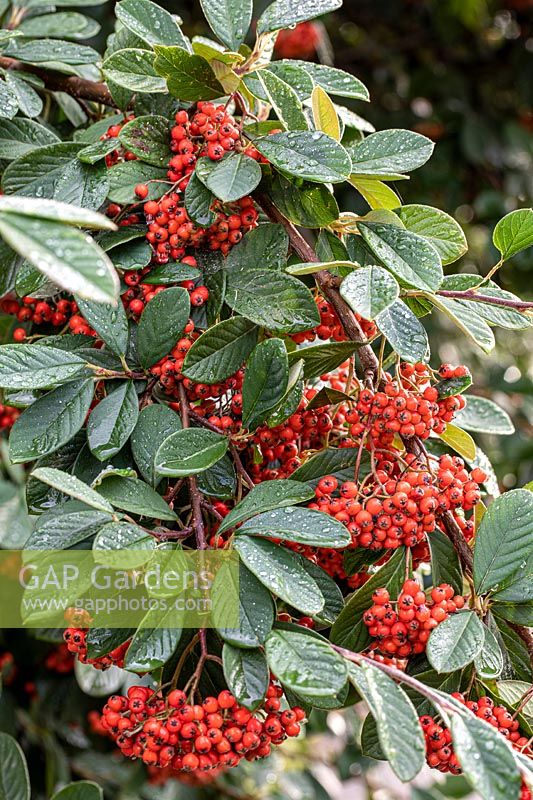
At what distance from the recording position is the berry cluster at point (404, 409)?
28.1 inches

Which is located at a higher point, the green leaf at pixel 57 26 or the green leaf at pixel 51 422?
the green leaf at pixel 57 26

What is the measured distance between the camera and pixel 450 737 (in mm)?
655

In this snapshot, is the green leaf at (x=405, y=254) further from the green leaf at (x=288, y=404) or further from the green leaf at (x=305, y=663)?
the green leaf at (x=305, y=663)

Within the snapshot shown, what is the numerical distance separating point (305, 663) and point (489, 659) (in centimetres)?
18

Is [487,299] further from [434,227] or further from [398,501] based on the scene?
[398,501]

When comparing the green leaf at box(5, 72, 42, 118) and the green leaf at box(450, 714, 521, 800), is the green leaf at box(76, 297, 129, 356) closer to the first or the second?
the green leaf at box(5, 72, 42, 118)

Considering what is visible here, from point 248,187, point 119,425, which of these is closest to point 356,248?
point 248,187

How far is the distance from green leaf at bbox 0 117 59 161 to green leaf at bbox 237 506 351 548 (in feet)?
1.55

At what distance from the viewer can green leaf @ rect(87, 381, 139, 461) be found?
2.38ft

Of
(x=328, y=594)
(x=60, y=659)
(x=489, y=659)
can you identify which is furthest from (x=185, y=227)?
(x=60, y=659)

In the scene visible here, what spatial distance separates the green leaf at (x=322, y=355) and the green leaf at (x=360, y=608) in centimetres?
17

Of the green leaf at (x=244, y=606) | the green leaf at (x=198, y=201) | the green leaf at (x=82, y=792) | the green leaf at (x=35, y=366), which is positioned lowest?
the green leaf at (x=82, y=792)

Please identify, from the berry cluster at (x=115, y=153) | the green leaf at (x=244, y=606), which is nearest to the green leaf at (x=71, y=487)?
the green leaf at (x=244, y=606)

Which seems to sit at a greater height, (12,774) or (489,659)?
(489,659)
